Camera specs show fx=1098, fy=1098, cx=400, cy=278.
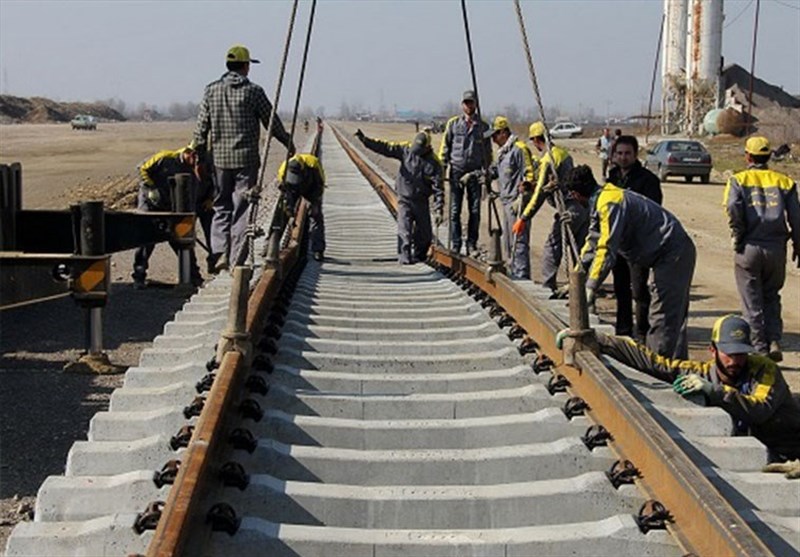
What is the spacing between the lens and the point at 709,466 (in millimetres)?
4336

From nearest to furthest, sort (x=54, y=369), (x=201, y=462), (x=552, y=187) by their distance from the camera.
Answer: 1. (x=201, y=462)
2. (x=552, y=187)
3. (x=54, y=369)

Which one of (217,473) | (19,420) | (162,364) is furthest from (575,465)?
(19,420)

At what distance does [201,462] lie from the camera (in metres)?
3.70

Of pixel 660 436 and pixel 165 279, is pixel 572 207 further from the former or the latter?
pixel 660 436

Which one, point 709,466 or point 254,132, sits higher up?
point 254,132

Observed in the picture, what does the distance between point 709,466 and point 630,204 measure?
2901mm

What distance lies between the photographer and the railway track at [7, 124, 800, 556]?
3.62 meters

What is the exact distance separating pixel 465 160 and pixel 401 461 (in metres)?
7.98

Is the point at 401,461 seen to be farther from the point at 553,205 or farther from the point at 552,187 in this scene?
the point at 553,205

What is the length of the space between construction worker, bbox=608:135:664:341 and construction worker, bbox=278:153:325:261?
137 inches

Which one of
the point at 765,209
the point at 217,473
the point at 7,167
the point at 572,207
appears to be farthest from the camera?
the point at 572,207

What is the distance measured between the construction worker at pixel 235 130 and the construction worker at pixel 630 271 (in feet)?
8.86

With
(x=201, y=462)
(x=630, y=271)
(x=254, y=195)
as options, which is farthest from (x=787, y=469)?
(x=630, y=271)

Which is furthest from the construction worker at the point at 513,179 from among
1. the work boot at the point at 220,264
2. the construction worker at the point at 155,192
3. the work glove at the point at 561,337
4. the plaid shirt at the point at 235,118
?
Answer: the work glove at the point at 561,337
